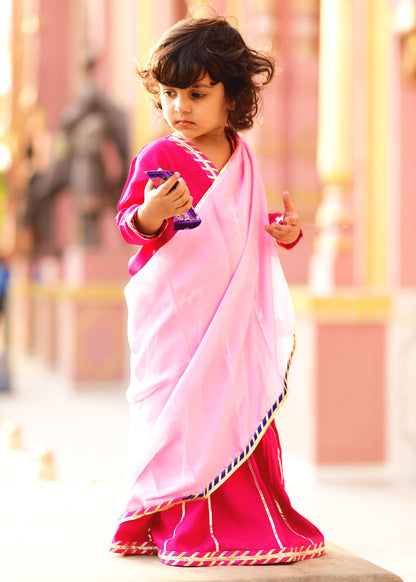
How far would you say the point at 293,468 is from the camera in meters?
5.07

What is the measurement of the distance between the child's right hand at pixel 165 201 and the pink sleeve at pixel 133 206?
0.04m

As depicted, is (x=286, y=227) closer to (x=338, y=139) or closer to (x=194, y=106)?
(x=194, y=106)

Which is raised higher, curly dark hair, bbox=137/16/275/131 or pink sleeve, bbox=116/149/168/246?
curly dark hair, bbox=137/16/275/131

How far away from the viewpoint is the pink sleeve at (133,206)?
1.83 m

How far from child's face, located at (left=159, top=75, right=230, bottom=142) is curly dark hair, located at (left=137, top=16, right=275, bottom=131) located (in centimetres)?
2

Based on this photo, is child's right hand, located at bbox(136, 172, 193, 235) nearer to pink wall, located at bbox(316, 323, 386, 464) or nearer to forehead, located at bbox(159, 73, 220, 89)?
forehead, located at bbox(159, 73, 220, 89)

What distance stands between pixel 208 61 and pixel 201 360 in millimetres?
587

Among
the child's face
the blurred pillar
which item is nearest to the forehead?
the child's face

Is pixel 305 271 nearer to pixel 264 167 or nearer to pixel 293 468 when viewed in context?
pixel 264 167

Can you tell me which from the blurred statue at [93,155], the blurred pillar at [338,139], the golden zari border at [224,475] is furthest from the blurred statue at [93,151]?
the golden zari border at [224,475]

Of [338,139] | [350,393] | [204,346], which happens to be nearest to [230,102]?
[204,346]

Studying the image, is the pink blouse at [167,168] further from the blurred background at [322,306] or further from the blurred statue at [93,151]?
the blurred statue at [93,151]

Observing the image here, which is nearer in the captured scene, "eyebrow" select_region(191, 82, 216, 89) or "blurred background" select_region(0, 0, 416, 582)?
"eyebrow" select_region(191, 82, 216, 89)

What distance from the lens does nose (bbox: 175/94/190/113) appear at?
6.13 ft
